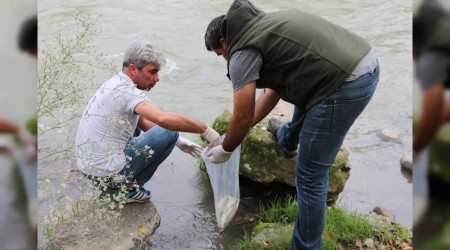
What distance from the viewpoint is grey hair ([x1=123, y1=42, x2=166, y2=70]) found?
3.57 m

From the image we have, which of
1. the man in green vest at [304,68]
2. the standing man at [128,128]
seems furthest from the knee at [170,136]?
the man in green vest at [304,68]

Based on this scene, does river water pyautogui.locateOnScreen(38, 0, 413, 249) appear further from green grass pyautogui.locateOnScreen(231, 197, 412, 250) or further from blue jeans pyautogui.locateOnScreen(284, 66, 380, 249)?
blue jeans pyautogui.locateOnScreen(284, 66, 380, 249)

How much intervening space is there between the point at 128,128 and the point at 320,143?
1.27 meters

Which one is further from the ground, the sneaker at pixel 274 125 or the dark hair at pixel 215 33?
the dark hair at pixel 215 33

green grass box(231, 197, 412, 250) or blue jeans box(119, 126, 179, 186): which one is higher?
blue jeans box(119, 126, 179, 186)

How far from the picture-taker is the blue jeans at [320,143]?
2.88 metres

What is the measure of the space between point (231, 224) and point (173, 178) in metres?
0.85

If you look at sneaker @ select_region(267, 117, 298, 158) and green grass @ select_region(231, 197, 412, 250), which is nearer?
green grass @ select_region(231, 197, 412, 250)

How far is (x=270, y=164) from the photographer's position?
13.4 feet

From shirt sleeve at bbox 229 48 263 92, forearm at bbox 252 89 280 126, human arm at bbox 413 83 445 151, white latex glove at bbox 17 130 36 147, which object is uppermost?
human arm at bbox 413 83 445 151

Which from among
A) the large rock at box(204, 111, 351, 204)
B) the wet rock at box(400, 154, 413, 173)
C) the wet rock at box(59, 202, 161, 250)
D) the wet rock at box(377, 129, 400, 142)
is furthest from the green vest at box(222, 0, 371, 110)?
the wet rock at box(377, 129, 400, 142)

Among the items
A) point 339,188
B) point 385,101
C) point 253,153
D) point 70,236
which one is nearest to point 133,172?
point 70,236

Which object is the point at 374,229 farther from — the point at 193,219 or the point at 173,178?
the point at 173,178

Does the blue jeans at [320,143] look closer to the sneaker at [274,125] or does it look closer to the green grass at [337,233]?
the green grass at [337,233]
